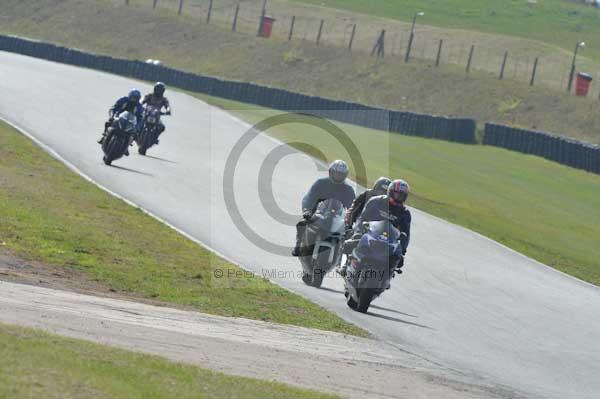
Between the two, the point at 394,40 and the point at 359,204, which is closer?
the point at 359,204

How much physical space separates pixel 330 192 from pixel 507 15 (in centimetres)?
7989

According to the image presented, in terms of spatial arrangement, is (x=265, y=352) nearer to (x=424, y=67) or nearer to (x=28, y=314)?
(x=28, y=314)

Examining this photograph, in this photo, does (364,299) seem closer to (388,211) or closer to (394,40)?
(388,211)

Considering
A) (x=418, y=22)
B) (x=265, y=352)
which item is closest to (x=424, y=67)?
(x=418, y=22)

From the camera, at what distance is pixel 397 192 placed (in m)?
15.1

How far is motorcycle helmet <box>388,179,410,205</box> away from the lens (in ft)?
49.6

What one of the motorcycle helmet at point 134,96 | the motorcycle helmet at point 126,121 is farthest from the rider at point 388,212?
the motorcycle helmet at point 134,96

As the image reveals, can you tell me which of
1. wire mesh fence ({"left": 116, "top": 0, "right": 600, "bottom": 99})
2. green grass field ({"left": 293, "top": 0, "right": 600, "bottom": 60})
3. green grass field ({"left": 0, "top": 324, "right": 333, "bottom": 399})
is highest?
green grass field ({"left": 293, "top": 0, "right": 600, "bottom": 60})

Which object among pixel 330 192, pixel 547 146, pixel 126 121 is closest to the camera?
pixel 330 192

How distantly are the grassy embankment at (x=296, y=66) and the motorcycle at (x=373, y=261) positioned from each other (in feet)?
135

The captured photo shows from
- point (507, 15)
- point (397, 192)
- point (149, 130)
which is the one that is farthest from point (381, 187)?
point (507, 15)

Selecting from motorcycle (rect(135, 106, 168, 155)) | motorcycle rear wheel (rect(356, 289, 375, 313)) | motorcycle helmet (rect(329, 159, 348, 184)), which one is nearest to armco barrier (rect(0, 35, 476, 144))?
motorcycle (rect(135, 106, 168, 155))

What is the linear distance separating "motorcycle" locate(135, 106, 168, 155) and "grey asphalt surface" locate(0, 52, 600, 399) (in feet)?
1.37

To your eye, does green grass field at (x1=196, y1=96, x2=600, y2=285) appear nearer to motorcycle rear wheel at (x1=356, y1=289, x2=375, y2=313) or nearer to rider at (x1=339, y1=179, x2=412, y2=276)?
rider at (x1=339, y1=179, x2=412, y2=276)
